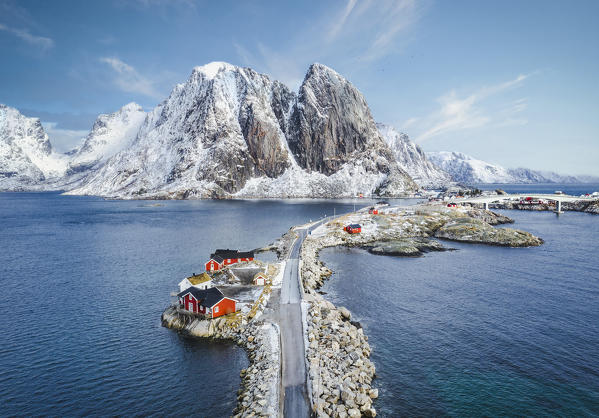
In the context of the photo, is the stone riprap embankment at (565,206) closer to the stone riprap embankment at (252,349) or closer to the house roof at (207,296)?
the stone riprap embankment at (252,349)

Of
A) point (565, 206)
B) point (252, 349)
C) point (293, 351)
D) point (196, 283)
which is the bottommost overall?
point (252, 349)

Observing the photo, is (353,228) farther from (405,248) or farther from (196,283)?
(196,283)

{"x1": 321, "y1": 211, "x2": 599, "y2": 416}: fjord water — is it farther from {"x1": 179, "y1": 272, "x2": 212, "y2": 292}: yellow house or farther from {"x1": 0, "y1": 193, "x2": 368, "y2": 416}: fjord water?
{"x1": 179, "y1": 272, "x2": 212, "y2": 292}: yellow house

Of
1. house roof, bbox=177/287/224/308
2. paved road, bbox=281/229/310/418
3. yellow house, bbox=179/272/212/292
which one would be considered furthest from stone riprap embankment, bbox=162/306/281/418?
yellow house, bbox=179/272/212/292

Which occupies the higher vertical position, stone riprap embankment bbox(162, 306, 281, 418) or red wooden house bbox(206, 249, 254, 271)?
red wooden house bbox(206, 249, 254, 271)

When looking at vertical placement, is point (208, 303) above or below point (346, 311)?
above

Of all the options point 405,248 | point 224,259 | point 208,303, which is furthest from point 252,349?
point 405,248
